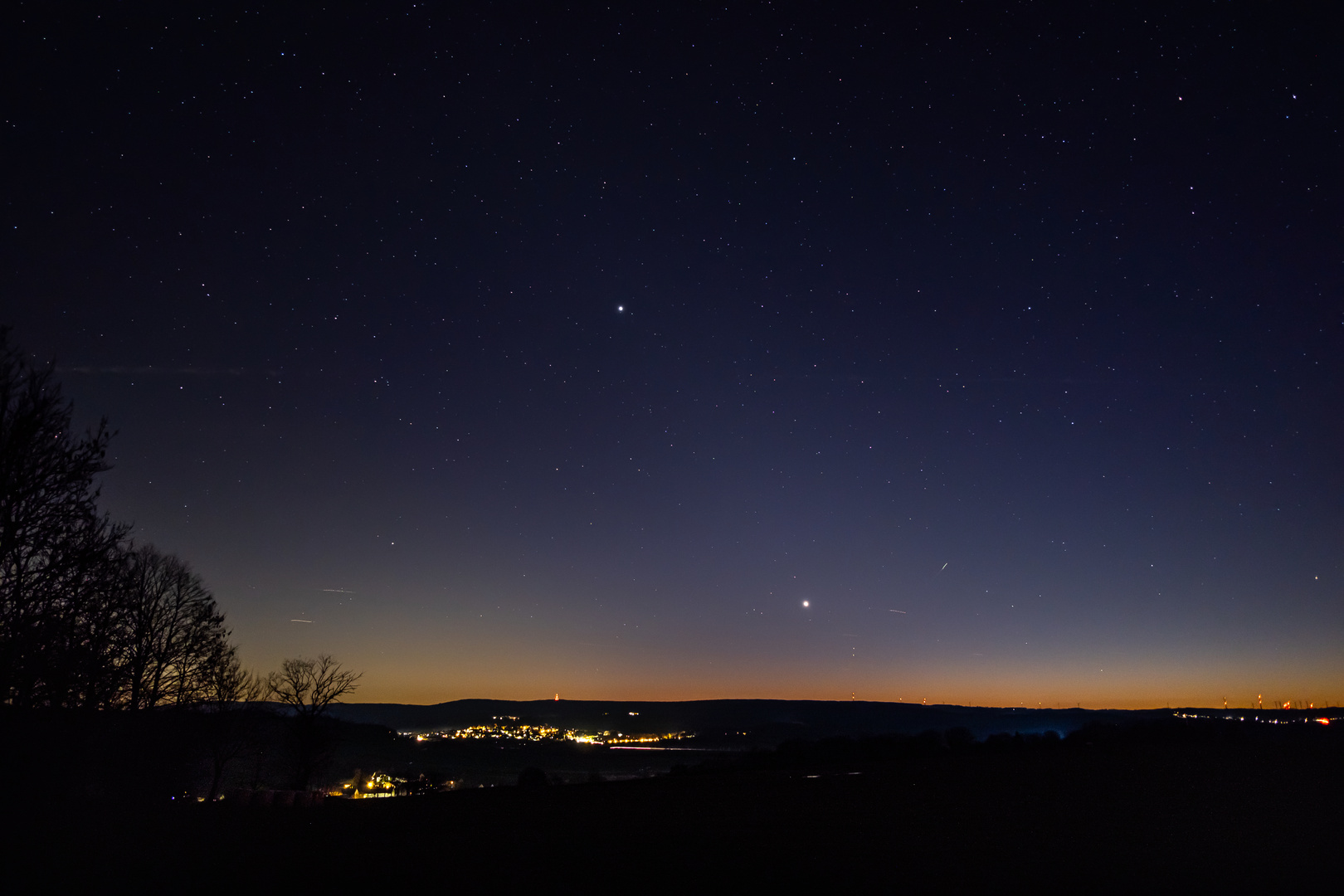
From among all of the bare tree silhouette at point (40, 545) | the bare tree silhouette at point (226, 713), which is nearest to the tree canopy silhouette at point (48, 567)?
the bare tree silhouette at point (40, 545)

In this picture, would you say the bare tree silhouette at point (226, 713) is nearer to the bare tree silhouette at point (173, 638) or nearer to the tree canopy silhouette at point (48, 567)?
the bare tree silhouette at point (173, 638)

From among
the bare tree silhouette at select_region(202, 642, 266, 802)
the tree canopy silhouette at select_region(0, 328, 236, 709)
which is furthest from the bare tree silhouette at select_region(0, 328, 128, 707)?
the bare tree silhouette at select_region(202, 642, 266, 802)

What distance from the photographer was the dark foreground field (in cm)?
916

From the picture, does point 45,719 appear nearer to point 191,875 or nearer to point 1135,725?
point 191,875

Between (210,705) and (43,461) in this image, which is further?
(210,705)

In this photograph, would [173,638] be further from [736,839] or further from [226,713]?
[736,839]

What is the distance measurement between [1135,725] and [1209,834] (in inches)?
1977

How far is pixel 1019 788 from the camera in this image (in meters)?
21.0

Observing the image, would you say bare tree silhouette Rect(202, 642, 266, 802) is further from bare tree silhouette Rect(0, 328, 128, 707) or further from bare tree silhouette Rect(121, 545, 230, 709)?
bare tree silhouette Rect(0, 328, 128, 707)

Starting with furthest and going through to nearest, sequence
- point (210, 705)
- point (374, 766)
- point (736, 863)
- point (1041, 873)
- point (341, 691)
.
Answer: point (374, 766) → point (341, 691) → point (210, 705) → point (736, 863) → point (1041, 873)

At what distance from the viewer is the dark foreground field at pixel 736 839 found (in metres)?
9.16

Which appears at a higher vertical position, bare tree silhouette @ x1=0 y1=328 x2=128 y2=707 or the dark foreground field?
bare tree silhouette @ x1=0 y1=328 x2=128 y2=707

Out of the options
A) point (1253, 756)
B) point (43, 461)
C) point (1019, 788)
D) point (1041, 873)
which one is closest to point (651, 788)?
point (1019, 788)

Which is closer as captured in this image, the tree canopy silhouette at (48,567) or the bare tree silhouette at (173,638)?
the tree canopy silhouette at (48,567)
